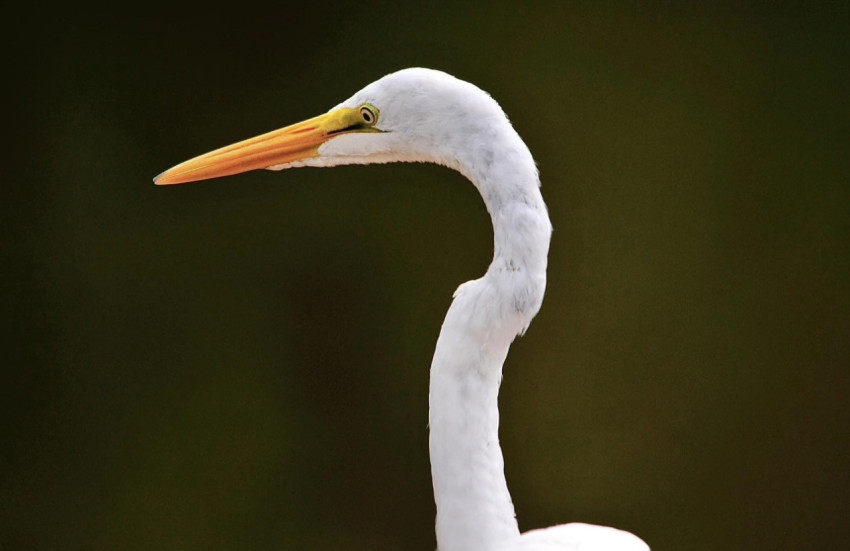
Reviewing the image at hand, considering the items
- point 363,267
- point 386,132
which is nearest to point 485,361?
point 386,132

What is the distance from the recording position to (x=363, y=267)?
1.71 meters

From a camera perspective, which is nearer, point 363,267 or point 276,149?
point 276,149

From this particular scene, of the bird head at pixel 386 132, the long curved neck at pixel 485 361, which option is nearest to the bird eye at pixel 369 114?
the bird head at pixel 386 132

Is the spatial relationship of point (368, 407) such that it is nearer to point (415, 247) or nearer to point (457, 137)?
point (415, 247)

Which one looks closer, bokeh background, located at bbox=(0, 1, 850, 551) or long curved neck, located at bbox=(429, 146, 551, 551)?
long curved neck, located at bbox=(429, 146, 551, 551)

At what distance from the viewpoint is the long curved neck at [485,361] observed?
827 millimetres

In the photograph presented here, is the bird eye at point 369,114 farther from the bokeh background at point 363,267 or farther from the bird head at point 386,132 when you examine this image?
the bokeh background at point 363,267

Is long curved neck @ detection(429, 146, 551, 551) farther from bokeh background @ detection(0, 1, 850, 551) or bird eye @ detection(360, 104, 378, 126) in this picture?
bokeh background @ detection(0, 1, 850, 551)

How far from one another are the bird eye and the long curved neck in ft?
0.42

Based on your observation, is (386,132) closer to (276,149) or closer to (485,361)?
(276,149)

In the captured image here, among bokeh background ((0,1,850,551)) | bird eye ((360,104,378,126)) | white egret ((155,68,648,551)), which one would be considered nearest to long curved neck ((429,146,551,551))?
white egret ((155,68,648,551))

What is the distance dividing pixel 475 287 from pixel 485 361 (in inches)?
3.0

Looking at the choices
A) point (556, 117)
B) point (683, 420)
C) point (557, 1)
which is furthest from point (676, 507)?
point (557, 1)

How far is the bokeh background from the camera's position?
1607mm
